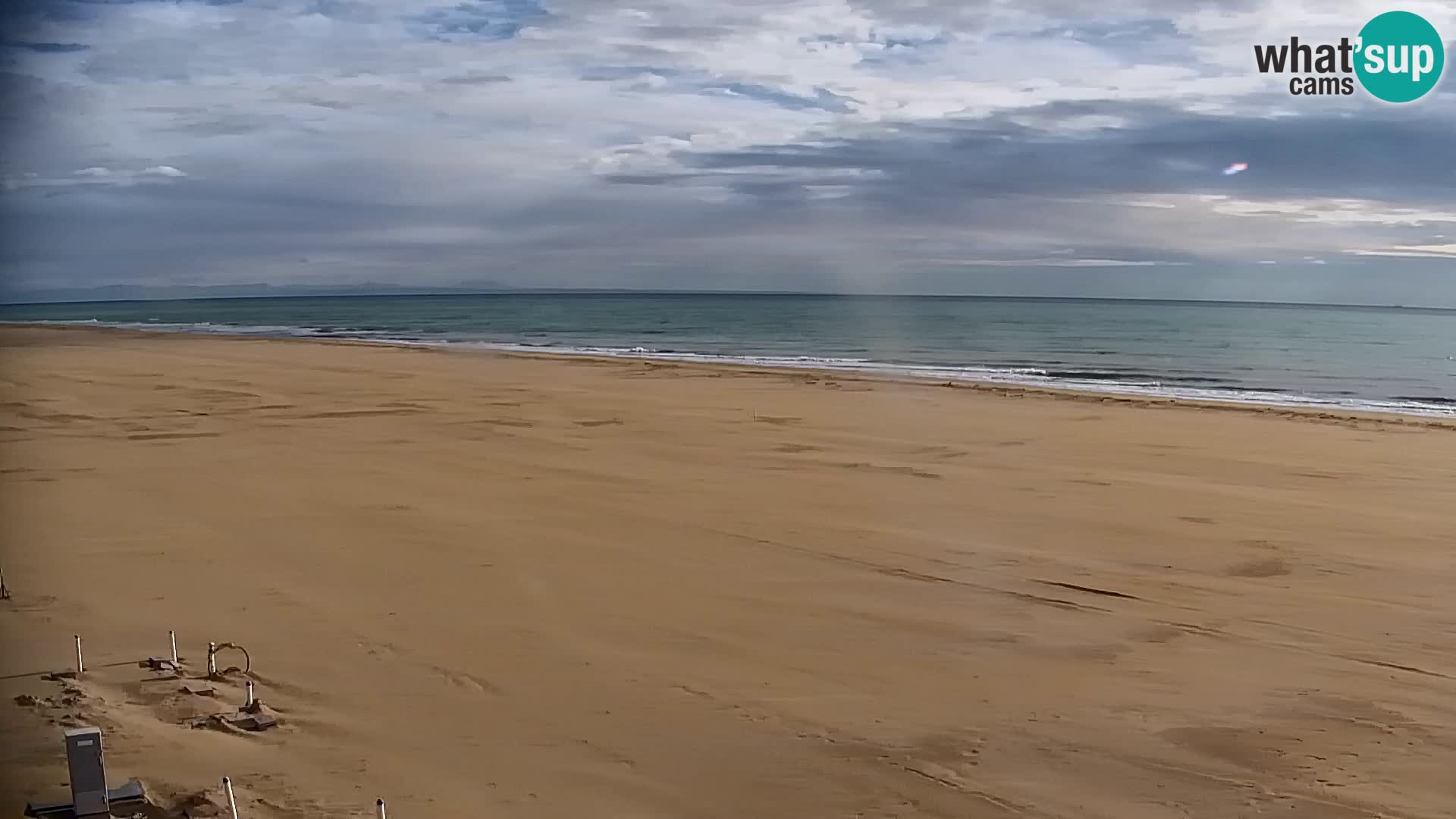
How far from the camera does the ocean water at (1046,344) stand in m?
24.4

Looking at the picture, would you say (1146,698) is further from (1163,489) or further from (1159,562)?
(1163,489)

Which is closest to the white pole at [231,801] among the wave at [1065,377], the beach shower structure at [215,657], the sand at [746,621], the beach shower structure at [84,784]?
the sand at [746,621]

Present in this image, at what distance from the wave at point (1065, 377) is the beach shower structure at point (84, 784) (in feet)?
63.4

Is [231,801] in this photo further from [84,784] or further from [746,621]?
[746,621]

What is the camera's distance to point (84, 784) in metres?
3.62

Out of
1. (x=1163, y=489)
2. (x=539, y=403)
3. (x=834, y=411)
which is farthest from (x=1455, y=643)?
(x=539, y=403)

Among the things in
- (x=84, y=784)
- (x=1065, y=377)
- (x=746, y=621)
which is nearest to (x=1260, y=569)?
(x=746, y=621)

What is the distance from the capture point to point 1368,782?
→ 4.45 meters

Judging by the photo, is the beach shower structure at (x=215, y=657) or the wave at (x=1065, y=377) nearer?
the beach shower structure at (x=215, y=657)

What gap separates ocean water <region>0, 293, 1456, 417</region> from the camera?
24375 millimetres

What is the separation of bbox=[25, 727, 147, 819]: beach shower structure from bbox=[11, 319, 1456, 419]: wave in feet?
63.4

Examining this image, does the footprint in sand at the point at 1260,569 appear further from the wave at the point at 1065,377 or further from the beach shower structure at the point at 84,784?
the wave at the point at 1065,377

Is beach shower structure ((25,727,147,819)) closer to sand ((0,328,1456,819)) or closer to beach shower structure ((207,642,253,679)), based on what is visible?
sand ((0,328,1456,819))

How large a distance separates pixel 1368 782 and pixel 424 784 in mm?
3811
